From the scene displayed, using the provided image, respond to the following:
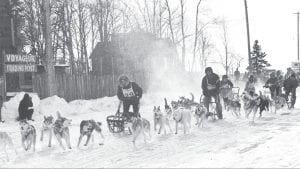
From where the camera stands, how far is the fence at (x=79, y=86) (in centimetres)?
2158

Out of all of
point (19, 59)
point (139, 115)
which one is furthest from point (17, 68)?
point (139, 115)

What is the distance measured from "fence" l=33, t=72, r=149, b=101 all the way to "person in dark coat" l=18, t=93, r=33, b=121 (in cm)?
420

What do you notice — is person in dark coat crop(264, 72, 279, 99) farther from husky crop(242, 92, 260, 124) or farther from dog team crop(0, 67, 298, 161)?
husky crop(242, 92, 260, 124)

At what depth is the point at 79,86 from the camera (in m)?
24.3

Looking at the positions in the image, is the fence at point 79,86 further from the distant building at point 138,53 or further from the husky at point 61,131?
the husky at point 61,131

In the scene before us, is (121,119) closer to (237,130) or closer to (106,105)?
(237,130)

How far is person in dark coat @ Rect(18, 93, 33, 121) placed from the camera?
16578mm

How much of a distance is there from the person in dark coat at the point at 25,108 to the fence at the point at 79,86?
165 inches

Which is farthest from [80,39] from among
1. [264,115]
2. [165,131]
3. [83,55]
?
[165,131]

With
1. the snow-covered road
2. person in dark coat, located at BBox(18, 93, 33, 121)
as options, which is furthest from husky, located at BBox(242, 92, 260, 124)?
person in dark coat, located at BBox(18, 93, 33, 121)

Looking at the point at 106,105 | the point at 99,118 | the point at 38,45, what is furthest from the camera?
the point at 38,45

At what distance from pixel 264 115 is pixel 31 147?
8460 mm

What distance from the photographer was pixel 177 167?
23.8 feet

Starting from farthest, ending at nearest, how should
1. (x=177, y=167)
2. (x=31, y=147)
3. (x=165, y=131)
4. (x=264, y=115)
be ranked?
(x=264, y=115)
(x=165, y=131)
(x=31, y=147)
(x=177, y=167)
